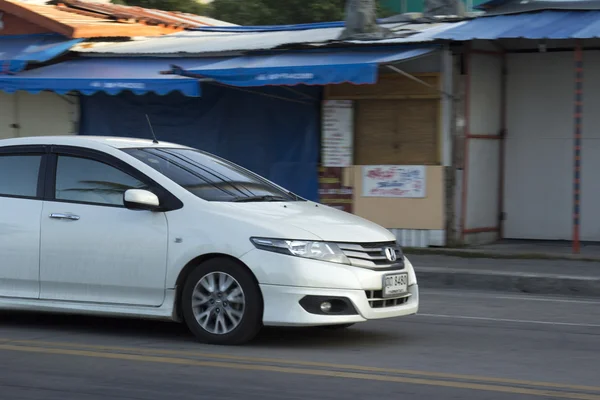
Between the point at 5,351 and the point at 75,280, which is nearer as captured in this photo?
the point at 5,351

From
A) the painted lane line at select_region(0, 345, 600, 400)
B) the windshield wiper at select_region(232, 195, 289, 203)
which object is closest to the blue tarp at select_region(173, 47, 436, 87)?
the windshield wiper at select_region(232, 195, 289, 203)

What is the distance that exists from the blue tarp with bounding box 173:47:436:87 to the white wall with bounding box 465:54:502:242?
4.76ft

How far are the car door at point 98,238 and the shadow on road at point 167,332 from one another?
439mm

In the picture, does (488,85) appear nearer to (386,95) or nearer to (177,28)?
(386,95)

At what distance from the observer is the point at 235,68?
50.7ft

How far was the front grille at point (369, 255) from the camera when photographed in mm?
7730

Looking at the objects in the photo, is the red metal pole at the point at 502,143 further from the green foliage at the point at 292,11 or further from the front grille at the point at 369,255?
the green foliage at the point at 292,11

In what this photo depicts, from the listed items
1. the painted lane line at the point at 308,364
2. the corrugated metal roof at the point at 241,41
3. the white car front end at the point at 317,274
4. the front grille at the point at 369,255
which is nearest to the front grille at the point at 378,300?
the white car front end at the point at 317,274

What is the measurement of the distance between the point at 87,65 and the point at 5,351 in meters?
10.8

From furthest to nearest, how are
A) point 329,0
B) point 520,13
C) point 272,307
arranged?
point 329,0, point 520,13, point 272,307

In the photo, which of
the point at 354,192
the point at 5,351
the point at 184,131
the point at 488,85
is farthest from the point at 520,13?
the point at 5,351

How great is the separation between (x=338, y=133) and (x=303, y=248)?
9.09 m

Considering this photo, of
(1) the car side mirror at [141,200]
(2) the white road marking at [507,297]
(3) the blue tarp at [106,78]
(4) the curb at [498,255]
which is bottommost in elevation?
(2) the white road marking at [507,297]

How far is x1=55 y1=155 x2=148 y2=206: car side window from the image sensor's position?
27.0ft
